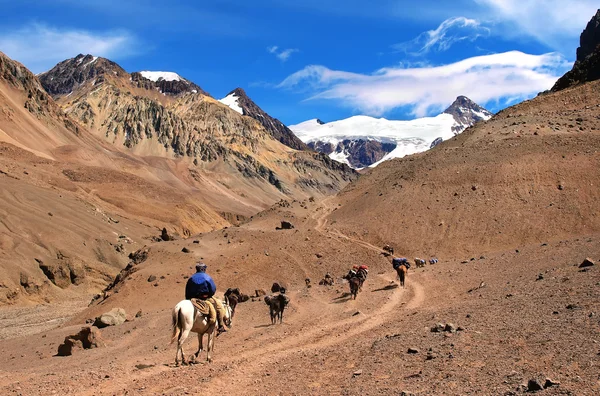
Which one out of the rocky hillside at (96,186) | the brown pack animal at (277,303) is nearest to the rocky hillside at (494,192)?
the brown pack animal at (277,303)

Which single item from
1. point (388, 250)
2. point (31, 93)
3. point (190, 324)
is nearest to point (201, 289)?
point (190, 324)

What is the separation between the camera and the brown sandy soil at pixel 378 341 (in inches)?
398

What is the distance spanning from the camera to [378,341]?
13.7 meters

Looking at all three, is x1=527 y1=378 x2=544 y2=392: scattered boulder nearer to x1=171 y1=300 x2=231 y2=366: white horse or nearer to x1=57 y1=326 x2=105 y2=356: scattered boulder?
x1=171 y1=300 x2=231 y2=366: white horse

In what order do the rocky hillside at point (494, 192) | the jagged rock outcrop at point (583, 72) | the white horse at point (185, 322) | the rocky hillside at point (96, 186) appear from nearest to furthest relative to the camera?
the white horse at point (185, 322) < the rocky hillside at point (494, 192) < the rocky hillside at point (96, 186) < the jagged rock outcrop at point (583, 72)

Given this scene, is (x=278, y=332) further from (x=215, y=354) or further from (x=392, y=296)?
(x=392, y=296)

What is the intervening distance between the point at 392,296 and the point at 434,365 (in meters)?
12.9

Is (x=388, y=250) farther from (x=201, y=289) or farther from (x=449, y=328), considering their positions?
(x=201, y=289)

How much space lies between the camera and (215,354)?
14875 millimetres

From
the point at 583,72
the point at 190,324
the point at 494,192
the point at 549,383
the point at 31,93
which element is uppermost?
the point at 31,93

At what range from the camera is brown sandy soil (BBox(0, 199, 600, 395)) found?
10.1 metres

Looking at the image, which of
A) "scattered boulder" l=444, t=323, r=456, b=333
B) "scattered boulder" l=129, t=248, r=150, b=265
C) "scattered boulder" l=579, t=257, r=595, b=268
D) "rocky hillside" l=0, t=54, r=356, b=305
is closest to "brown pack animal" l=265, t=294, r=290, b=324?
"scattered boulder" l=444, t=323, r=456, b=333

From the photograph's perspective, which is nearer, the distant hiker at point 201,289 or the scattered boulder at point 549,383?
the scattered boulder at point 549,383

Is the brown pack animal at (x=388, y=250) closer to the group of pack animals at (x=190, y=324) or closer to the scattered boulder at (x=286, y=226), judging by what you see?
the scattered boulder at (x=286, y=226)
